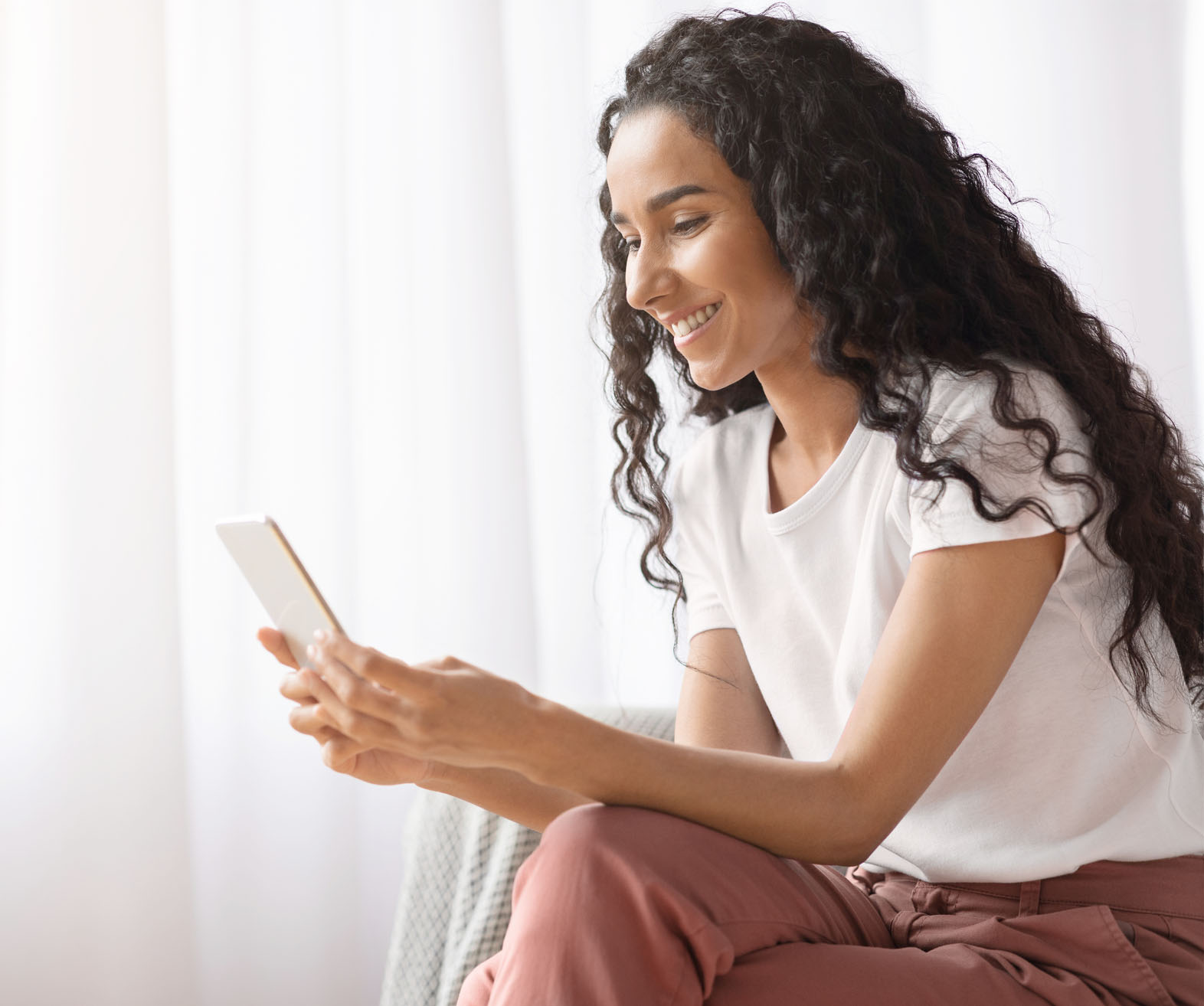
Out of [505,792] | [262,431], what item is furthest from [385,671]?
[262,431]

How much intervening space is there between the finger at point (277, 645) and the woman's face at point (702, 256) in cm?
43

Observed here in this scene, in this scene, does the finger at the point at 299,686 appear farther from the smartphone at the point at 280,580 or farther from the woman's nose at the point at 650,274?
the woman's nose at the point at 650,274

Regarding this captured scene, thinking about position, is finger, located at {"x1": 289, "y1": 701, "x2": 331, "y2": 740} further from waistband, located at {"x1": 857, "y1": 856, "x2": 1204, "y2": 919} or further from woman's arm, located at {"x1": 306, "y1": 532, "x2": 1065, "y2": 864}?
waistband, located at {"x1": 857, "y1": 856, "x2": 1204, "y2": 919}

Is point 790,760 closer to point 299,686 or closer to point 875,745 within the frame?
point 875,745

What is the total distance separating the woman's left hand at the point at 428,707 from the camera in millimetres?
768

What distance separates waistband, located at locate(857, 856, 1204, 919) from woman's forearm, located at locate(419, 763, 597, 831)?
350 millimetres

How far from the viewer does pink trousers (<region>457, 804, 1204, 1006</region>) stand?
2.41 ft

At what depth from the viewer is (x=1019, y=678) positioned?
97 centimetres

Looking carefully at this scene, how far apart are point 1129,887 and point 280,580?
25.7 inches

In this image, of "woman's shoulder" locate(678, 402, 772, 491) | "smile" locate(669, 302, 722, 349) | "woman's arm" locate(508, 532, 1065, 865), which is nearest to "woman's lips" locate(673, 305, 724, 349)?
"smile" locate(669, 302, 722, 349)

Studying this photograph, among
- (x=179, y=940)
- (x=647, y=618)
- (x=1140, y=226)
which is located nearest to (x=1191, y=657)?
(x=1140, y=226)

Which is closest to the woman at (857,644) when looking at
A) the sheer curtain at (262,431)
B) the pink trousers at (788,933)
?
the pink trousers at (788,933)

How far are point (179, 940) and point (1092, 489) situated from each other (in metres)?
1.46

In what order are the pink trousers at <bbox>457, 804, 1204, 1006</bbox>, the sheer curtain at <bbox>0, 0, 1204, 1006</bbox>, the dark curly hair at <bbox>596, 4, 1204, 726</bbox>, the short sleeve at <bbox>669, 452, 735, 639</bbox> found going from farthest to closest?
the sheer curtain at <bbox>0, 0, 1204, 1006</bbox> → the short sleeve at <bbox>669, 452, 735, 639</bbox> → the dark curly hair at <bbox>596, 4, 1204, 726</bbox> → the pink trousers at <bbox>457, 804, 1204, 1006</bbox>
